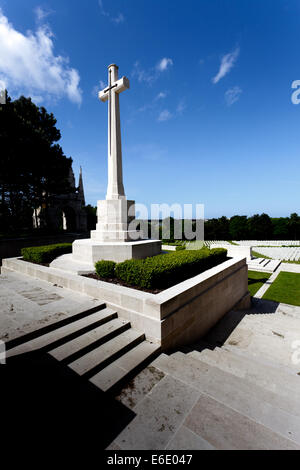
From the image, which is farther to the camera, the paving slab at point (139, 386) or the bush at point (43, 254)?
the bush at point (43, 254)

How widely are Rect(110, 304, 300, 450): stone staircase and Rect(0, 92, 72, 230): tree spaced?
819 inches

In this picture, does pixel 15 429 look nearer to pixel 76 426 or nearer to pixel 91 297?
pixel 76 426

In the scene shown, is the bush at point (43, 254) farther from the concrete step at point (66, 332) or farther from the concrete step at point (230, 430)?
the concrete step at point (230, 430)

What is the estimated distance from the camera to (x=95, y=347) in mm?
3807

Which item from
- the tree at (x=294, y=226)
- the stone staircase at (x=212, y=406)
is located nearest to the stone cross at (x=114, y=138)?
the stone staircase at (x=212, y=406)

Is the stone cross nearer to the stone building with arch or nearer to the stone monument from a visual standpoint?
the stone monument

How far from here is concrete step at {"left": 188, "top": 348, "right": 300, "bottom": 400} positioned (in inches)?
145

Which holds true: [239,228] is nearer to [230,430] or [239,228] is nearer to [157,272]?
[157,272]

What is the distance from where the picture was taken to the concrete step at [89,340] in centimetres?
348

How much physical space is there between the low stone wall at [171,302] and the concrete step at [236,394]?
662mm

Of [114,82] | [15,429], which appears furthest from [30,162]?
[15,429]

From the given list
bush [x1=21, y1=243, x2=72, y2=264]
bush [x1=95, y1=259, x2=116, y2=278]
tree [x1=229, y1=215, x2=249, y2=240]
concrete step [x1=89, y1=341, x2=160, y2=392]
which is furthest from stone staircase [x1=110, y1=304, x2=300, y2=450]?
tree [x1=229, y1=215, x2=249, y2=240]

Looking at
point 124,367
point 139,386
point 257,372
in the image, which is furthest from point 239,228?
point 139,386
